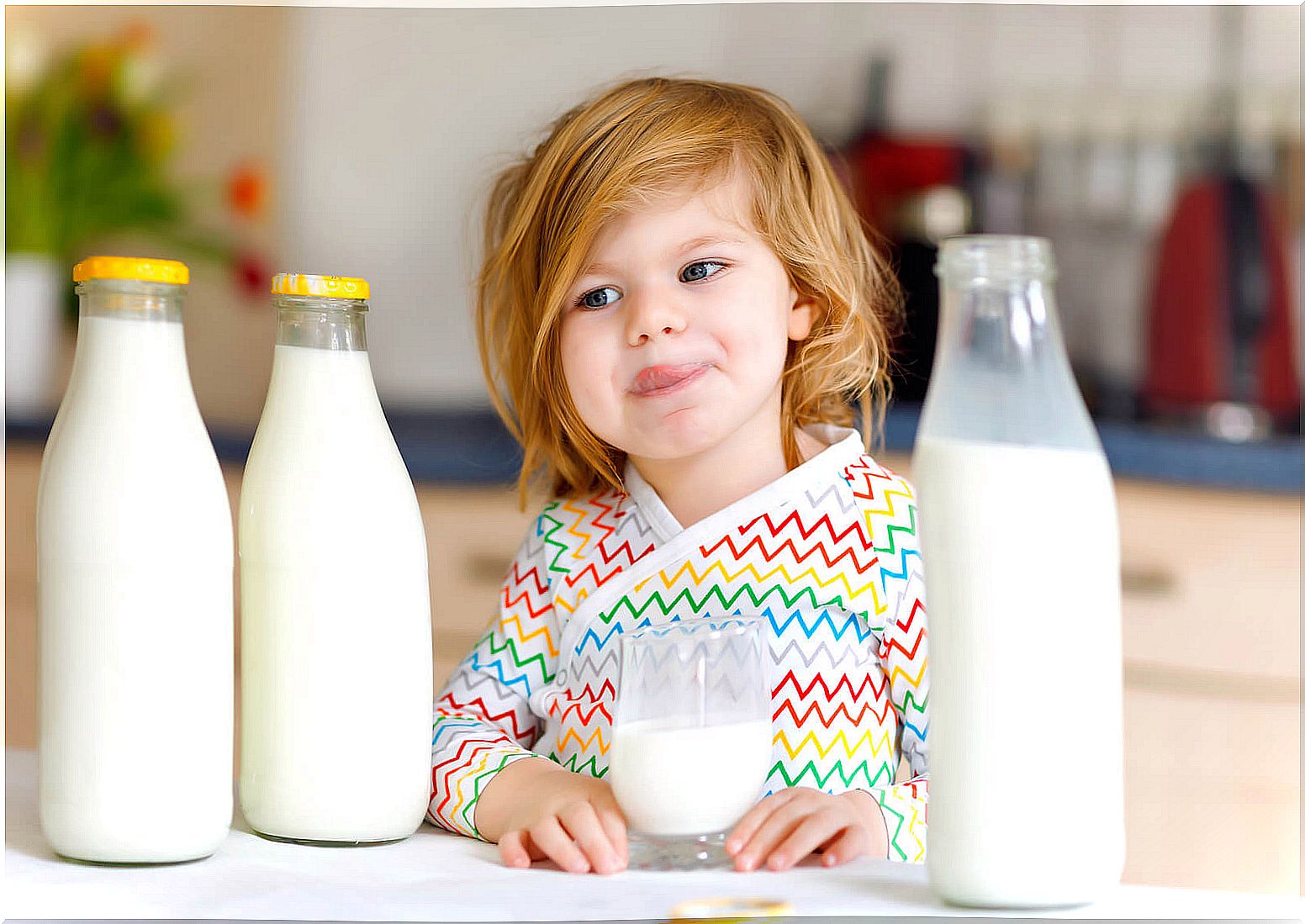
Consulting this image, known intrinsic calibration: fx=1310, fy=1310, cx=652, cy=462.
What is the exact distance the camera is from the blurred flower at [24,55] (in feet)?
7.18

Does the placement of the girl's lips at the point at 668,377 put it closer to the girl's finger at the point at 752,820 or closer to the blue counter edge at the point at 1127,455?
the girl's finger at the point at 752,820

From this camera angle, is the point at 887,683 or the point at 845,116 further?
the point at 845,116

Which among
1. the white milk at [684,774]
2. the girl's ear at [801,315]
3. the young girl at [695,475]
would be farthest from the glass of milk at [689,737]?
the girl's ear at [801,315]

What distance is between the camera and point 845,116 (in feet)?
7.38

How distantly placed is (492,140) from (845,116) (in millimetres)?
605

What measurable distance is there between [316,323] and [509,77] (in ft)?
5.58

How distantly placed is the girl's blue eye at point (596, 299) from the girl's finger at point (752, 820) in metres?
0.33

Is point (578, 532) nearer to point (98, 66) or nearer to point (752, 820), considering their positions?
point (752, 820)

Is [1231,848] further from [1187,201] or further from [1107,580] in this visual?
[1107,580]

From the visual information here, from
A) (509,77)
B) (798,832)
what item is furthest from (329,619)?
(509,77)

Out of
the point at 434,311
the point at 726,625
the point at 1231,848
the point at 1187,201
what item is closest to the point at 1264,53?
the point at 1187,201

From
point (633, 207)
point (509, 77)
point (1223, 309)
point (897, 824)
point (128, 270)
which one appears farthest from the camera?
point (509, 77)

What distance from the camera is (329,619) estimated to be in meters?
0.60

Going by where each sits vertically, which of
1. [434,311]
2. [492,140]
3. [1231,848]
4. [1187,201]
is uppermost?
[492,140]
